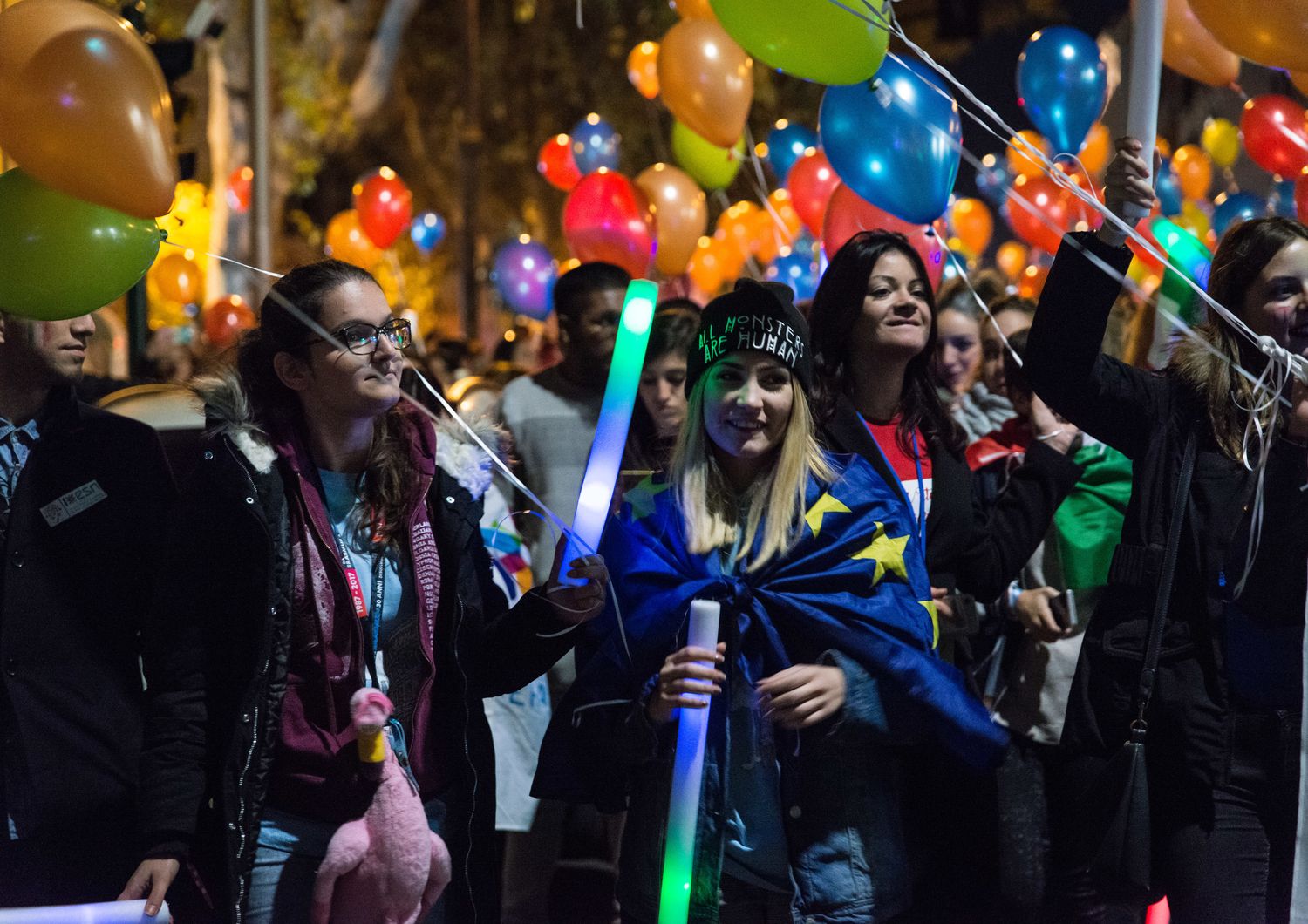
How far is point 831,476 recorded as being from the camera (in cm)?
275

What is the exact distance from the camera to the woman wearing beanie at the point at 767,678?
8.41ft

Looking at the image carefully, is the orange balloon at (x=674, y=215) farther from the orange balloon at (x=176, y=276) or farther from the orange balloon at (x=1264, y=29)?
the orange balloon at (x=1264, y=29)

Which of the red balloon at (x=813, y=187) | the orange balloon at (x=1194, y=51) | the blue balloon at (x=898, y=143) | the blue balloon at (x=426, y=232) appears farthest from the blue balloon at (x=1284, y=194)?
the blue balloon at (x=426, y=232)

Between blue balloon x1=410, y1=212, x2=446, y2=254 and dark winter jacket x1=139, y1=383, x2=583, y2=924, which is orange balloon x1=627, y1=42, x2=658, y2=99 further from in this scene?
dark winter jacket x1=139, y1=383, x2=583, y2=924

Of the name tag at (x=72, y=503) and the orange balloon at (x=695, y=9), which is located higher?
the orange balloon at (x=695, y=9)

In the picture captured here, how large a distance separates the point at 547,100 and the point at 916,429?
18.1 metres

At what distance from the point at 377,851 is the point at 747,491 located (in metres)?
0.94

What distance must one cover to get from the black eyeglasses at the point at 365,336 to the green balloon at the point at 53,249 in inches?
15.6

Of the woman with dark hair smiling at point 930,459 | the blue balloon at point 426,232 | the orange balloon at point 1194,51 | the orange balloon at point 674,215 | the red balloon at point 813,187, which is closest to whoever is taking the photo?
the woman with dark hair smiling at point 930,459

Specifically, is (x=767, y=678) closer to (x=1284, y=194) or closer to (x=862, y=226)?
(x=862, y=226)

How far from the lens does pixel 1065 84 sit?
524 cm

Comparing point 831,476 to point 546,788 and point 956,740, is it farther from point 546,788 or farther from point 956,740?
point 546,788

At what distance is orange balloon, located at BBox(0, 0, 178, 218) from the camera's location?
243cm

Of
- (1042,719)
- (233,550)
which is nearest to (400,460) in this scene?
(233,550)
